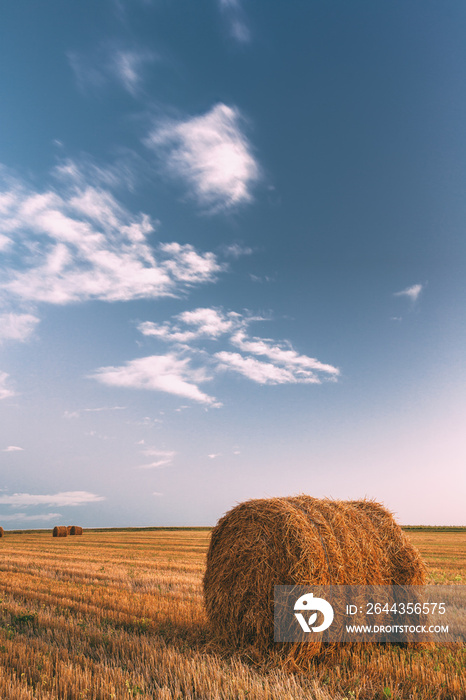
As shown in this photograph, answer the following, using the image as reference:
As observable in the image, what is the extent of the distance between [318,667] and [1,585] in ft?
31.6

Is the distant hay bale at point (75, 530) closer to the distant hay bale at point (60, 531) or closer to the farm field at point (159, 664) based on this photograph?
the distant hay bale at point (60, 531)

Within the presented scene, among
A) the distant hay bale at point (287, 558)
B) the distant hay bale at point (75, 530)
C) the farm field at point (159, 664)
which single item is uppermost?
the distant hay bale at point (287, 558)

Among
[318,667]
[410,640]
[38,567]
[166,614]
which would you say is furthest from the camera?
[38,567]

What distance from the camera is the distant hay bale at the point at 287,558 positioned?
6.29 m

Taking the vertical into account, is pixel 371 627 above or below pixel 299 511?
below

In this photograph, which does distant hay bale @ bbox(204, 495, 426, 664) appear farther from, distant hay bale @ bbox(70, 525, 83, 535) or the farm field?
distant hay bale @ bbox(70, 525, 83, 535)

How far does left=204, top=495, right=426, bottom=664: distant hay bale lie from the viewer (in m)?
6.29

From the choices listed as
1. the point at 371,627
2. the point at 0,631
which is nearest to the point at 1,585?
the point at 0,631

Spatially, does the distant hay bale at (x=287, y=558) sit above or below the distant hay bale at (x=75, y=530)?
above

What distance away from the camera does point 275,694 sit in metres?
4.74

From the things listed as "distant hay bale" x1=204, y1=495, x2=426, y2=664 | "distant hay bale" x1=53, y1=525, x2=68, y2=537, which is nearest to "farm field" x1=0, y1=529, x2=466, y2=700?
"distant hay bale" x1=204, y1=495, x2=426, y2=664

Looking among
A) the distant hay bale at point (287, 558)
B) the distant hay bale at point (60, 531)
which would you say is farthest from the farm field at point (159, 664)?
the distant hay bale at point (60, 531)

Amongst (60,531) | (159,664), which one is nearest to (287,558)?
(159,664)

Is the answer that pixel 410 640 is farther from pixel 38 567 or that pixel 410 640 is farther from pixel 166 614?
pixel 38 567
